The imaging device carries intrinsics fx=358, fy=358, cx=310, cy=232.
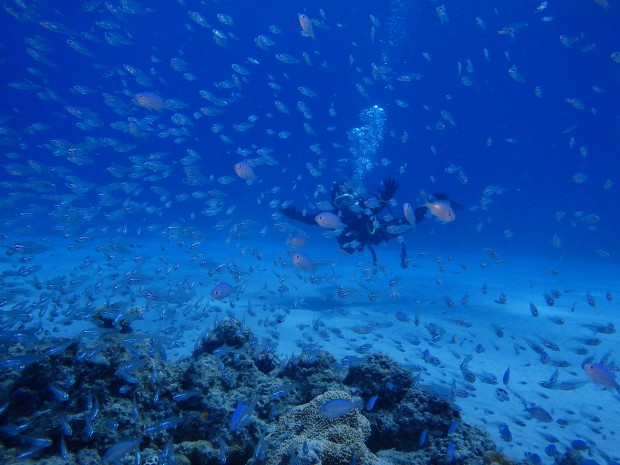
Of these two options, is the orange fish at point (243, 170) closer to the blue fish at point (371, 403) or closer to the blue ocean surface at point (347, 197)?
the blue ocean surface at point (347, 197)

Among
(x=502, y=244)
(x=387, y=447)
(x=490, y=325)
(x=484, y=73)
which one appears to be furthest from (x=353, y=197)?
(x=484, y=73)

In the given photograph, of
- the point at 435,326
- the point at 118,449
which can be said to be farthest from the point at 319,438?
the point at 435,326

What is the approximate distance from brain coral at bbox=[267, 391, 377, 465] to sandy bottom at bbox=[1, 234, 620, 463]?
34.7 inches

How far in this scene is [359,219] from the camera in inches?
519

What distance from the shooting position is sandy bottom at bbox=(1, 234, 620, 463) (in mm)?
7168

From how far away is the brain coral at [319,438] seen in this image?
11.8 ft

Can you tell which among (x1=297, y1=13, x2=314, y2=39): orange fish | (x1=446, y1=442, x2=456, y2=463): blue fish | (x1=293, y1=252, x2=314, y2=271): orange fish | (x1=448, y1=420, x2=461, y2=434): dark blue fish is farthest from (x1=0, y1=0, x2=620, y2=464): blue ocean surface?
(x1=297, y1=13, x2=314, y2=39): orange fish

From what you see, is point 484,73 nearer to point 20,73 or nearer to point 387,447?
point 387,447

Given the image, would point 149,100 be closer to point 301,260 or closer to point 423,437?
point 301,260

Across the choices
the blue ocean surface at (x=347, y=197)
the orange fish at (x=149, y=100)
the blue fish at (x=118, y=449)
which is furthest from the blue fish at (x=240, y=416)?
the orange fish at (x=149, y=100)

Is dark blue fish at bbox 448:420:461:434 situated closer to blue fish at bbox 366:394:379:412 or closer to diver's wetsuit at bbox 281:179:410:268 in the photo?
blue fish at bbox 366:394:379:412

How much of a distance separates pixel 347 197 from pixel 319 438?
953cm

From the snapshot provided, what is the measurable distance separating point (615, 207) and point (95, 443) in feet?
169

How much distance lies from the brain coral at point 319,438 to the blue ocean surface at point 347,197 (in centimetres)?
69
